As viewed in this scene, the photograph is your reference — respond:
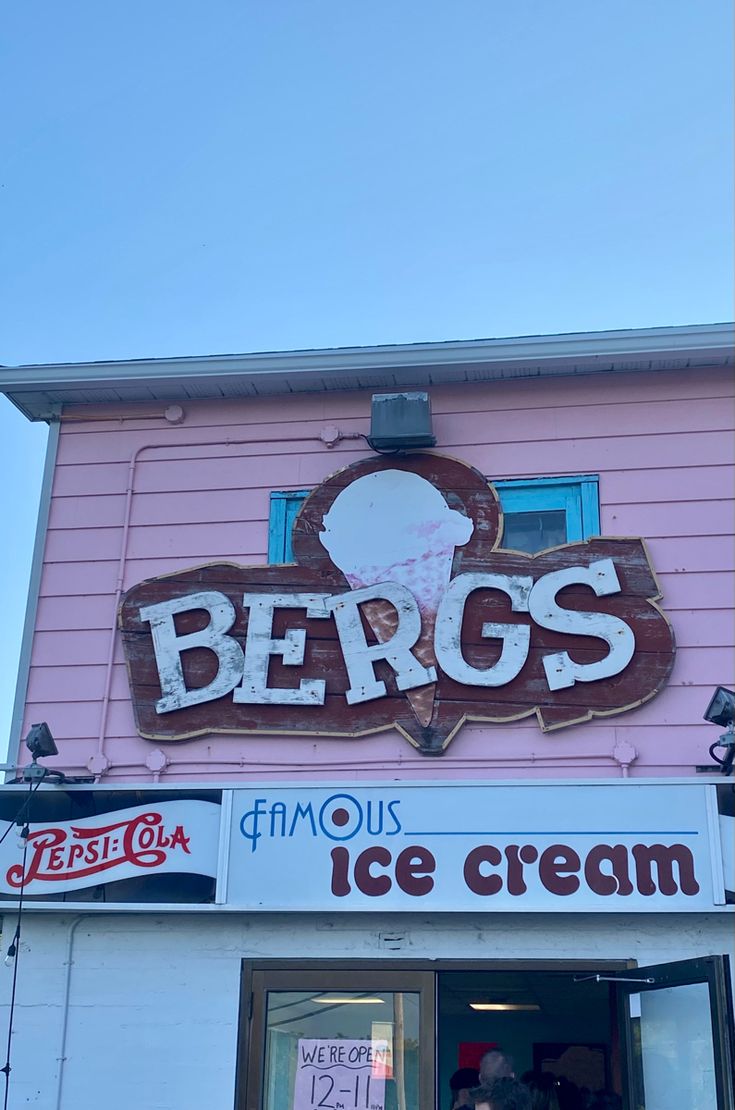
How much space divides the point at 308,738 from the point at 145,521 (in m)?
1.87

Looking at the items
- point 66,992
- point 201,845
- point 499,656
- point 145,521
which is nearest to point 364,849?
point 201,845

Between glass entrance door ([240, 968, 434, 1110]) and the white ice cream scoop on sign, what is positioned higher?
the white ice cream scoop on sign

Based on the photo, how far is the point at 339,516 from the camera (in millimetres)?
7805

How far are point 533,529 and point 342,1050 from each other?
130 inches

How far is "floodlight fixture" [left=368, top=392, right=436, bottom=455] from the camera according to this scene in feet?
25.4

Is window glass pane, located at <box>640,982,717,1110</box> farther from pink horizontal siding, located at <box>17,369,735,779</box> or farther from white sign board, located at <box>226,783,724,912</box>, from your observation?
pink horizontal siding, located at <box>17,369,735,779</box>

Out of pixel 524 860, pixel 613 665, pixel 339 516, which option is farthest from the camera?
pixel 339 516

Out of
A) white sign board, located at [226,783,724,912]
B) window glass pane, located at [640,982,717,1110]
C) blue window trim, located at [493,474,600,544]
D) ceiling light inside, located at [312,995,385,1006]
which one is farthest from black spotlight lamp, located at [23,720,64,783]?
window glass pane, located at [640,982,717,1110]

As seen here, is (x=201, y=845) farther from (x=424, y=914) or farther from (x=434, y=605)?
(x=434, y=605)

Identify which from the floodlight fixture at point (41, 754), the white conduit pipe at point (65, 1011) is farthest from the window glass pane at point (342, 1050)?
the floodlight fixture at point (41, 754)

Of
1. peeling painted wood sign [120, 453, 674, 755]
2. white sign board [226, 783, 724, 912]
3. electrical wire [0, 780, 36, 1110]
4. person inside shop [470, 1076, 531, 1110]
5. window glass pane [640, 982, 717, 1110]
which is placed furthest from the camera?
peeling painted wood sign [120, 453, 674, 755]

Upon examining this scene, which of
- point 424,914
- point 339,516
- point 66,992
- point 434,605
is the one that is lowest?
point 66,992

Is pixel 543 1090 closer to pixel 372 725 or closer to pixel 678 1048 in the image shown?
pixel 678 1048

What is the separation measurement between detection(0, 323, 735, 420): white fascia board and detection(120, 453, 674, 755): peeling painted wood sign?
625 millimetres
